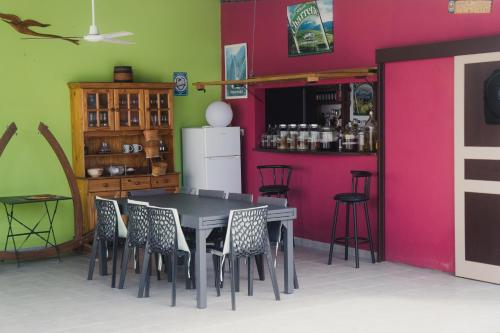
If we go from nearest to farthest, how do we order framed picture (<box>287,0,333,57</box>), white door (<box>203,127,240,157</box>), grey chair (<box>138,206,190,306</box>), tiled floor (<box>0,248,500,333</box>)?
tiled floor (<box>0,248,500,333</box>) → grey chair (<box>138,206,190,306</box>) → framed picture (<box>287,0,333,57</box>) → white door (<box>203,127,240,157</box>)

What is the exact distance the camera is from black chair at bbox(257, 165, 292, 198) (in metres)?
9.63

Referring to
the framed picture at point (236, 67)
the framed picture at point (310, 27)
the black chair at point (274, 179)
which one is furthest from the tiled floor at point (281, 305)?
the framed picture at point (236, 67)

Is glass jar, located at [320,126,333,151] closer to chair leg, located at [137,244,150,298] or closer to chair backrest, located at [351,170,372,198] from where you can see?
chair backrest, located at [351,170,372,198]

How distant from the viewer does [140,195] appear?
892 cm

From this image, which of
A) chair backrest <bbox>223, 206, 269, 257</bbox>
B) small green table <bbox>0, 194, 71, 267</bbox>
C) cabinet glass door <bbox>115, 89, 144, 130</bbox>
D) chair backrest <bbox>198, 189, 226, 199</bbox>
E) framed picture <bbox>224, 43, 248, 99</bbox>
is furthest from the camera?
framed picture <bbox>224, 43, 248, 99</bbox>

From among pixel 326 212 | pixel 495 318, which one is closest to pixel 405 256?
pixel 326 212

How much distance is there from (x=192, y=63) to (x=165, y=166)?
171 centimetres

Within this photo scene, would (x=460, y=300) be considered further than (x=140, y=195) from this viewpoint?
No

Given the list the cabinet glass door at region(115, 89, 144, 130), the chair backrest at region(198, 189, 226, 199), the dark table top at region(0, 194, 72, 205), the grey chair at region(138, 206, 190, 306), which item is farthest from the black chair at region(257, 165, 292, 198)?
the grey chair at region(138, 206, 190, 306)

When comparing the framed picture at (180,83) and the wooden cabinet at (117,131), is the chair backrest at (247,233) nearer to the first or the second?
the wooden cabinet at (117,131)

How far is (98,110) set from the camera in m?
9.74

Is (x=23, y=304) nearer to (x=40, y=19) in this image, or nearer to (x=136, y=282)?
(x=136, y=282)

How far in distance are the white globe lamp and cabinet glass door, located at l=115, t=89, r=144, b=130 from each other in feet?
3.43

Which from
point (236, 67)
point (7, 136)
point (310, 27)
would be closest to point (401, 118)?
point (310, 27)
